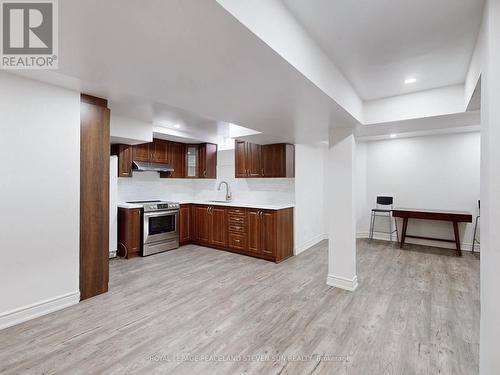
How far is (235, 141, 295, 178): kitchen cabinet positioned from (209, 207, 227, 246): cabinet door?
0.90 m

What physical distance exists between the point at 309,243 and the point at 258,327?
10.4ft

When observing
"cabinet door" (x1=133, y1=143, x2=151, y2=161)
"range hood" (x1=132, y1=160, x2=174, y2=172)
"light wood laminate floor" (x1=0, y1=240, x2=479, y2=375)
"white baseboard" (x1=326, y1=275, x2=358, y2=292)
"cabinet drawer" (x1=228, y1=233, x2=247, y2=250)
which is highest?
"cabinet door" (x1=133, y1=143, x2=151, y2=161)

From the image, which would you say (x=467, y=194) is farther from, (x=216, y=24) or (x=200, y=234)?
(x=216, y=24)

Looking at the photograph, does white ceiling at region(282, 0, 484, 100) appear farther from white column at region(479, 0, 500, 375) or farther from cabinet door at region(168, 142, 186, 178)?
cabinet door at region(168, 142, 186, 178)

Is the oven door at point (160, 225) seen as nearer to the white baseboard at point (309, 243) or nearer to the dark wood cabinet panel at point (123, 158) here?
the dark wood cabinet panel at point (123, 158)

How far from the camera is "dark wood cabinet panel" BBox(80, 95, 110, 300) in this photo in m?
2.68

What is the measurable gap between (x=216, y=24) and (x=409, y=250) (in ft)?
17.7

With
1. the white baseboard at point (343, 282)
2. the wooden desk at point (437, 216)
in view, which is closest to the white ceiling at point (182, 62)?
the white baseboard at point (343, 282)

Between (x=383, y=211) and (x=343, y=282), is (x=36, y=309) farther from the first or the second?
(x=383, y=211)

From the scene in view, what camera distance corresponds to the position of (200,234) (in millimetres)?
5227

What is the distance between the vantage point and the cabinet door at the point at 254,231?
4379mm

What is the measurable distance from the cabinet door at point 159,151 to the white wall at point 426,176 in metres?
4.46

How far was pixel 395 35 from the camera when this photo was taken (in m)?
1.86

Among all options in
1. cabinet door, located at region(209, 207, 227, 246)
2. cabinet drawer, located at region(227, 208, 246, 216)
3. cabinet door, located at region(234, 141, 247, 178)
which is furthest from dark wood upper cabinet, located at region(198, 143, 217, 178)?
cabinet drawer, located at region(227, 208, 246, 216)
